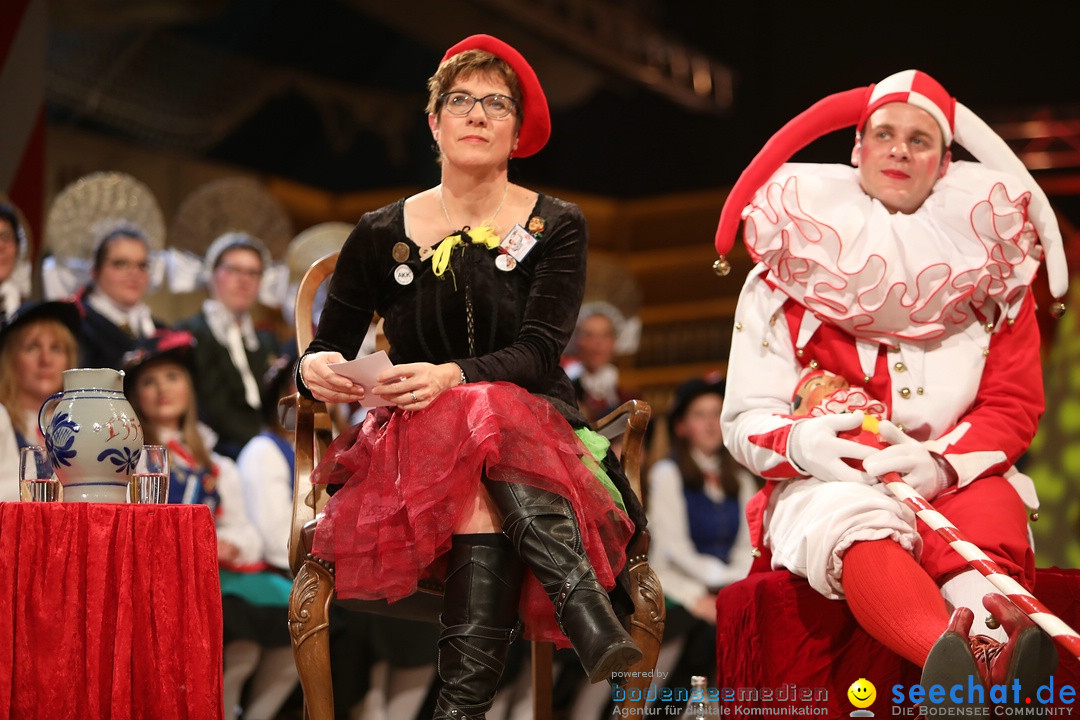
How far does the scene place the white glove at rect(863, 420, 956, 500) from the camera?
9.16ft

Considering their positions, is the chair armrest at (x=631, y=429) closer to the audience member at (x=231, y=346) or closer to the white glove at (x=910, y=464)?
the white glove at (x=910, y=464)

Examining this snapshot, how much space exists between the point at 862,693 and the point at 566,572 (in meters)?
0.73

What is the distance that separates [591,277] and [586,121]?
217 centimetres

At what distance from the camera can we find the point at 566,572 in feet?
8.00

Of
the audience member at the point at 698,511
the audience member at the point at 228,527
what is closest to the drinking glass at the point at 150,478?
the audience member at the point at 228,527

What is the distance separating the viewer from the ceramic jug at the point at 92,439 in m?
2.66

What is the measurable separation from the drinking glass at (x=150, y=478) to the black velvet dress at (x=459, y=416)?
12.2 inches

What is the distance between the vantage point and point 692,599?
5.29m

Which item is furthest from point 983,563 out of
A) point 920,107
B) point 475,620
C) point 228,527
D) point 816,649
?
point 228,527

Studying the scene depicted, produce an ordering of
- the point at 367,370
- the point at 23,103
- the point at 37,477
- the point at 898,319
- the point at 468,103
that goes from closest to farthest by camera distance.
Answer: the point at 367,370, the point at 37,477, the point at 468,103, the point at 898,319, the point at 23,103

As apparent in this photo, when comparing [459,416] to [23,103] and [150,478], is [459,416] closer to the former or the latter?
[150,478]

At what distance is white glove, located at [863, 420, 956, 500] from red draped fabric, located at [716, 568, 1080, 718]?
287 millimetres

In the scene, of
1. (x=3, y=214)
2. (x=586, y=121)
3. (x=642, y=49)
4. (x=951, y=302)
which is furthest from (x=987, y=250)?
(x=586, y=121)

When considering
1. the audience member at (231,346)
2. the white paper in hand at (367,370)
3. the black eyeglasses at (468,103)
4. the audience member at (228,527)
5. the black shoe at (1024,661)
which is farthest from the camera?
the audience member at (231,346)
